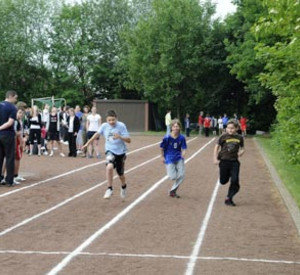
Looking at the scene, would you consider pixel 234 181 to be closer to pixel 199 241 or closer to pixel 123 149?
pixel 123 149

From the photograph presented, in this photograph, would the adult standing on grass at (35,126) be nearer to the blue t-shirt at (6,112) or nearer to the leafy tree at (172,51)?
the blue t-shirt at (6,112)

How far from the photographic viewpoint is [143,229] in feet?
28.6

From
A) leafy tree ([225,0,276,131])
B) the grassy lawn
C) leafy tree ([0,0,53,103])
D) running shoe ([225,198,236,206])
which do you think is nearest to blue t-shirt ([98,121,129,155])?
running shoe ([225,198,236,206])

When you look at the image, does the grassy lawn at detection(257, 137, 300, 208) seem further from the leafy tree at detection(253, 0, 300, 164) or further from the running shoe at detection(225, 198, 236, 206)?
the running shoe at detection(225, 198, 236, 206)

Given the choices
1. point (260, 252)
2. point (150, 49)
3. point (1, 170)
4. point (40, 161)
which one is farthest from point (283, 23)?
point (150, 49)

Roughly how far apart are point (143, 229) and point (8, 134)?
18.3 ft

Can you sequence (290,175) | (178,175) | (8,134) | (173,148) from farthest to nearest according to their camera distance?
1. (290,175)
2. (8,134)
3. (173,148)
4. (178,175)

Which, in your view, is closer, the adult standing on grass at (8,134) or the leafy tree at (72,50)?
the adult standing on grass at (8,134)

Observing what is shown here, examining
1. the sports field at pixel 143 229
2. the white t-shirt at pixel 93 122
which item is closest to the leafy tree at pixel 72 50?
the white t-shirt at pixel 93 122

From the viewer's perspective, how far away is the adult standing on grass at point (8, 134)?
1309 centimetres

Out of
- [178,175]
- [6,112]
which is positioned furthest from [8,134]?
[178,175]

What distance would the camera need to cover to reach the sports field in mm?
6719

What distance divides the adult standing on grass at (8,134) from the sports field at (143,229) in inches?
18.9

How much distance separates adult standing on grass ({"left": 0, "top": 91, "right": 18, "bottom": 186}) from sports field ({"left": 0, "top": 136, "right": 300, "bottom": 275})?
0.48 meters
